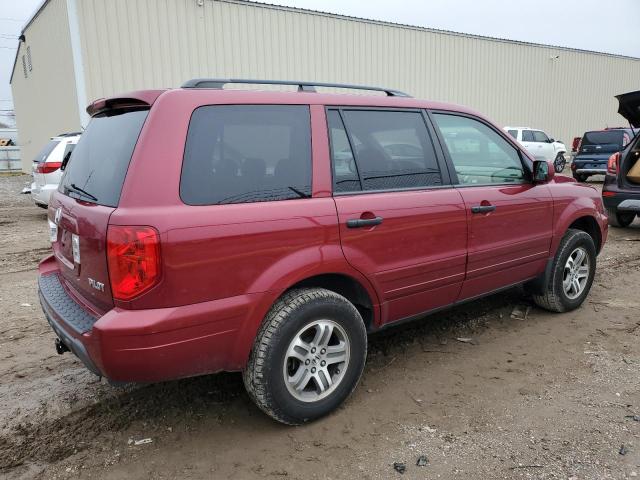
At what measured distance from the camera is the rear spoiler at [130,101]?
2465 millimetres

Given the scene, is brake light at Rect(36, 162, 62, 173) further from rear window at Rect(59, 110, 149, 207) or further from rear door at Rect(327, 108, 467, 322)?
rear door at Rect(327, 108, 467, 322)

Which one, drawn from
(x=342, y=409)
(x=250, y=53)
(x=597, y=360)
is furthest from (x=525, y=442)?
(x=250, y=53)

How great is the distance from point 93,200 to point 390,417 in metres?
1.97

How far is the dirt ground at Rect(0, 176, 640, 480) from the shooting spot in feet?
8.11

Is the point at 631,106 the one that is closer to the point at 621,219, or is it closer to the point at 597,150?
the point at 621,219

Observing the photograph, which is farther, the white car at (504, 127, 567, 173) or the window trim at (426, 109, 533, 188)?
the white car at (504, 127, 567, 173)

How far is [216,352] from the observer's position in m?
2.40

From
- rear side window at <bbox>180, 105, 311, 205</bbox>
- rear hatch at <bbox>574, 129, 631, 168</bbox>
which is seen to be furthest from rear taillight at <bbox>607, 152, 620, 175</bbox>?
rear hatch at <bbox>574, 129, 631, 168</bbox>

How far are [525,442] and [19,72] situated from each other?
96.9 ft

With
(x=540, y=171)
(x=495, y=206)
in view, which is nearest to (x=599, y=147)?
(x=540, y=171)

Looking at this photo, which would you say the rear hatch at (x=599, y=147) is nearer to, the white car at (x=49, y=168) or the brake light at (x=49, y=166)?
the white car at (x=49, y=168)

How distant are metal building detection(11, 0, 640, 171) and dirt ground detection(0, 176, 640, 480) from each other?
36.6 feet

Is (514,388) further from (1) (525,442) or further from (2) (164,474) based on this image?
(2) (164,474)

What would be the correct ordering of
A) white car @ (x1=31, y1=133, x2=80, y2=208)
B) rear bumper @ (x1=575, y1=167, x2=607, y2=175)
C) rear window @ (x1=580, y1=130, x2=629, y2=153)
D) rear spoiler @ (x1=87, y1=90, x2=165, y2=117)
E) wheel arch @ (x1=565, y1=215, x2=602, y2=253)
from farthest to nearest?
rear window @ (x1=580, y1=130, x2=629, y2=153) < rear bumper @ (x1=575, y1=167, x2=607, y2=175) < white car @ (x1=31, y1=133, x2=80, y2=208) < wheel arch @ (x1=565, y1=215, x2=602, y2=253) < rear spoiler @ (x1=87, y1=90, x2=165, y2=117)
